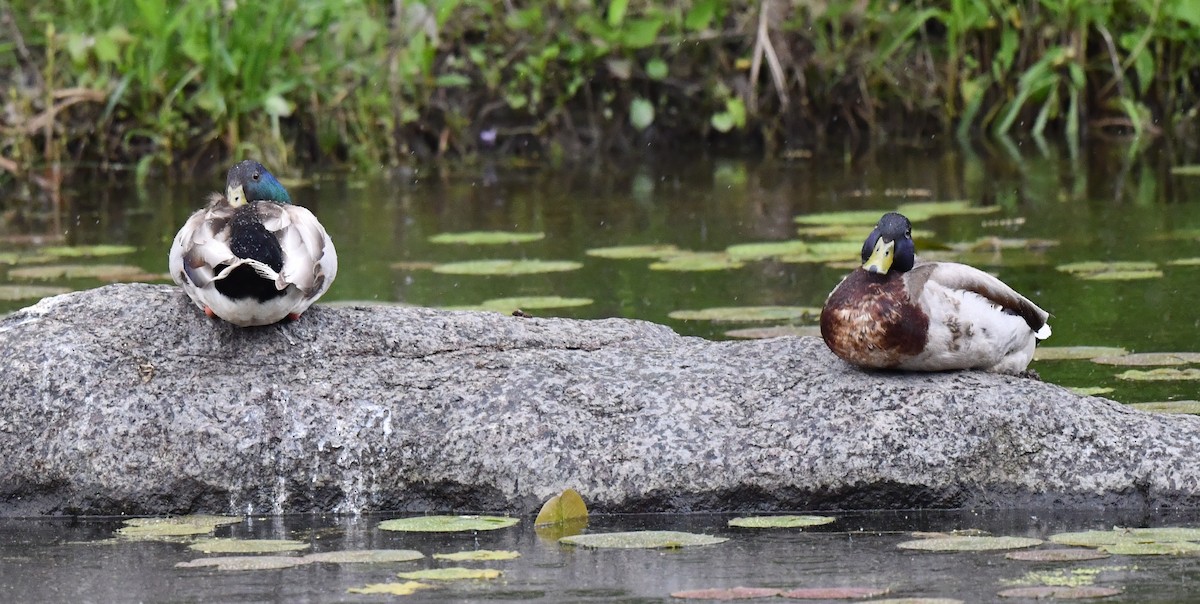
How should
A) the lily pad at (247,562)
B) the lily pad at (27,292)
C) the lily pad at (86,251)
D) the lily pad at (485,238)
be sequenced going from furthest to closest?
the lily pad at (485,238), the lily pad at (86,251), the lily pad at (27,292), the lily pad at (247,562)

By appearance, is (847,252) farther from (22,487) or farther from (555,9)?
(555,9)

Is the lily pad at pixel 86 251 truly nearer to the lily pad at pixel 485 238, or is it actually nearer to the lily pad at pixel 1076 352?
the lily pad at pixel 485 238

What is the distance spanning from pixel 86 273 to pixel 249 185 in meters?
2.88

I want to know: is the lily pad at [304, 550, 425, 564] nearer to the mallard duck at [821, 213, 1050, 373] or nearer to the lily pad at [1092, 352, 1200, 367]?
the mallard duck at [821, 213, 1050, 373]

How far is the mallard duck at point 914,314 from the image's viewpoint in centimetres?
438

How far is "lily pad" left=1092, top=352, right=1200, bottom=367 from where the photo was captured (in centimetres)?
551

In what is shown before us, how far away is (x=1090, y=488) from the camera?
166 inches

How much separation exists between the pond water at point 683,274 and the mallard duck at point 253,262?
0.54 m

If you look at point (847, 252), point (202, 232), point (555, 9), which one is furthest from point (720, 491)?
point (555, 9)

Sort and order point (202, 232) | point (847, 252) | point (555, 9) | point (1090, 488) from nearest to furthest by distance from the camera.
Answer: point (1090, 488) < point (202, 232) < point (847, 252) < point (555, 9)

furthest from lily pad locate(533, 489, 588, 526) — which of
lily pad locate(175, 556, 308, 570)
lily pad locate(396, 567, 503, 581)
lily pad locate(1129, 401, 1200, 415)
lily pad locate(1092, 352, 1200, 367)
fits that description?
lily pad locate(1092, 352, 1200, 367)

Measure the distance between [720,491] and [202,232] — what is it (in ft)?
4.70

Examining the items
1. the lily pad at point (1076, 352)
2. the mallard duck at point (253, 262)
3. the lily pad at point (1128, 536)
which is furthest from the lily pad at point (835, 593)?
the lily pad at point (1076, 352)

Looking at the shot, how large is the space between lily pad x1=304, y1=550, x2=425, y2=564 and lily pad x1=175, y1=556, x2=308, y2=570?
41 mm
